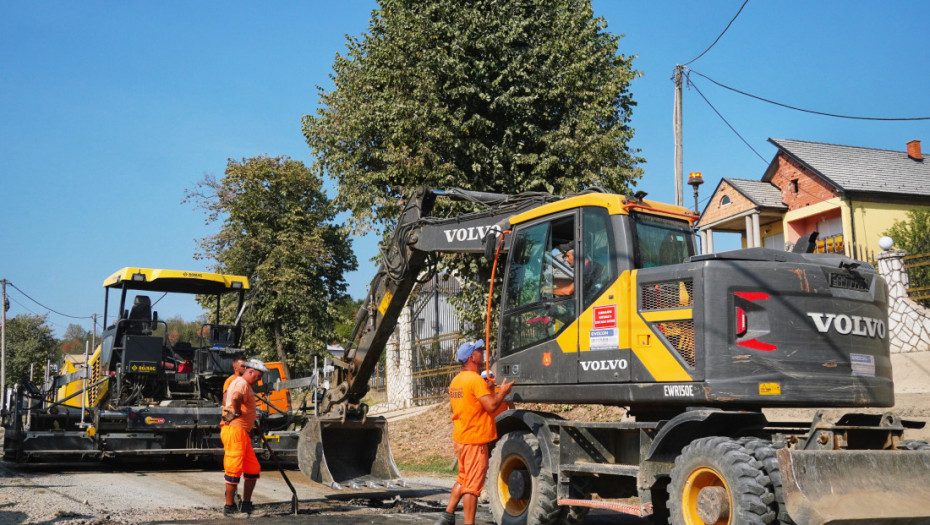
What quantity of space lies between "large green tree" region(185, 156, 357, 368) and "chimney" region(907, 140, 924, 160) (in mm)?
22846

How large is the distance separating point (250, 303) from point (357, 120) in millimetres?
17444

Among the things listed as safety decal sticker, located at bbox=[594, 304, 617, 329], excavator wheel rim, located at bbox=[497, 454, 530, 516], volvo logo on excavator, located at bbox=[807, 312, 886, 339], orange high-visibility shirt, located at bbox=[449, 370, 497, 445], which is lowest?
excavator wheel rim, located at bbox=[497, 454, 530, 516]

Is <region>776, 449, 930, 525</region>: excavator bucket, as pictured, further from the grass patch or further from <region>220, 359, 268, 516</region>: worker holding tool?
the grass patch

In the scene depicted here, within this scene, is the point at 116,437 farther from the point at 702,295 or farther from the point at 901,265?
the point at 901,265

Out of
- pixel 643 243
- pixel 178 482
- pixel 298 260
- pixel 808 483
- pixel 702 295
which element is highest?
pixel 298 260

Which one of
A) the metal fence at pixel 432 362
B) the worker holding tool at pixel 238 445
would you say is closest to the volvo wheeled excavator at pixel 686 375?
the worker holding tool at pixel 238 445

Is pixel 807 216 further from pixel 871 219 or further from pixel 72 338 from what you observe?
pixel 72 338

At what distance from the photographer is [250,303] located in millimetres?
32562

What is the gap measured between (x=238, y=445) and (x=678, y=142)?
11901 mm

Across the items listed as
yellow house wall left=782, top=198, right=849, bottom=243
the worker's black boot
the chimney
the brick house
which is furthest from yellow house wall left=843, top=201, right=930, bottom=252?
the worker's black boot

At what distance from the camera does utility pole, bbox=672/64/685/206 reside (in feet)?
55.8

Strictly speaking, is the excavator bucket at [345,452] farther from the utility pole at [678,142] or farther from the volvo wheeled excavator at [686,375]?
the utility pole at [678,142]

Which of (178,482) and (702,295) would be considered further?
(178,482)

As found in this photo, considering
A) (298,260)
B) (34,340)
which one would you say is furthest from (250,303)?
(34,340)
